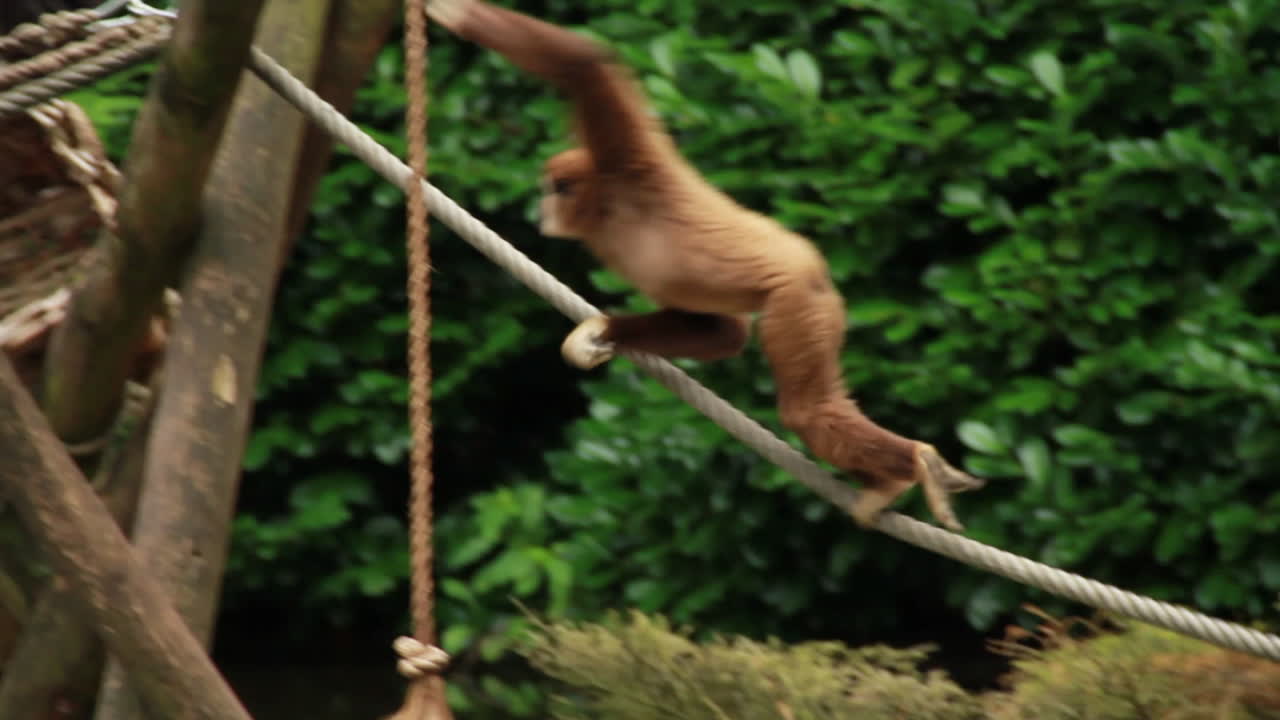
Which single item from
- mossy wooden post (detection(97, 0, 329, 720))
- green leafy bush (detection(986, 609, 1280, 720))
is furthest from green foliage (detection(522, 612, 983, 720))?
mossy wooden post (detection(97, 0, 329, 720))

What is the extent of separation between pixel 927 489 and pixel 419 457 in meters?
1.00

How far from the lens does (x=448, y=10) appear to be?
305 cm

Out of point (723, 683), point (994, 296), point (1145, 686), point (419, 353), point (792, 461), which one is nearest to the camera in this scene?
point (419, 353)

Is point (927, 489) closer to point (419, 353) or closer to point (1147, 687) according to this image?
point (1147, 687)

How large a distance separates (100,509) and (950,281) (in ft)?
7.40

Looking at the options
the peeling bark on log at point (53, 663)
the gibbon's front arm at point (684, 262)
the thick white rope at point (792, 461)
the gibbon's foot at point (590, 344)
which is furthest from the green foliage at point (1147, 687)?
the peeling bark on log at point (53, 663)

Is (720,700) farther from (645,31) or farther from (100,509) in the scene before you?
(645,31)

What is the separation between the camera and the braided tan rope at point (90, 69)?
3088 millimetres

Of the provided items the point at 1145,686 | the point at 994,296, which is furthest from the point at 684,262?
the point at 1145,686

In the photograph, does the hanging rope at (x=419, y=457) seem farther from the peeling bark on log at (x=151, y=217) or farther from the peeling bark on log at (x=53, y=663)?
the peeling bark on log at (x=53, y=663)

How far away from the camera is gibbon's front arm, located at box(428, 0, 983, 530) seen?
9.91ft

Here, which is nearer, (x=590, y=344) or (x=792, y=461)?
(x=792, y=461)

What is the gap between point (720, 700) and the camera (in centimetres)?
367

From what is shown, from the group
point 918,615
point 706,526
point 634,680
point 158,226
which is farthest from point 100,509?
point 918,615
